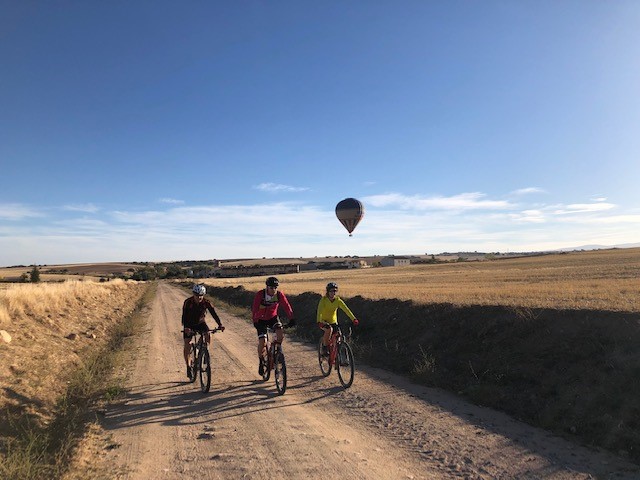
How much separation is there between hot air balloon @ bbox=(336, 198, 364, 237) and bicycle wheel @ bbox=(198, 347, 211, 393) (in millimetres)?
28148

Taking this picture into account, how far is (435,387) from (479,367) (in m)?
1.36

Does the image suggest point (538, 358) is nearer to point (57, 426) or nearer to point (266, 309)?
point (266, 309)

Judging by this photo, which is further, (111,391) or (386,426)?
(111,391)

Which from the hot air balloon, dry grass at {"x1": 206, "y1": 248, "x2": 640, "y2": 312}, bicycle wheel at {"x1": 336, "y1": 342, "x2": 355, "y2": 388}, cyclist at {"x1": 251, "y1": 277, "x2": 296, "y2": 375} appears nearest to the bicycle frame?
bicycle wheel at {"x1": 336, "y1": 342, "x2": 355, "y2": 388}

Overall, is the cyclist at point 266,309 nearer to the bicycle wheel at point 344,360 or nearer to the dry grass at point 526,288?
the bicycle wheel at point 344,360

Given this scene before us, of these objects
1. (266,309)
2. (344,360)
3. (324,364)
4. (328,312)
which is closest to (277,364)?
(266,309)

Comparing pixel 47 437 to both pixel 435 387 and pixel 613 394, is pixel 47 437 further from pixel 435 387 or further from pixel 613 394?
pixel 613 394

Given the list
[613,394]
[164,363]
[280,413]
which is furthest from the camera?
[164,363]

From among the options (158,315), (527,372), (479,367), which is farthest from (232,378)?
(158,315)

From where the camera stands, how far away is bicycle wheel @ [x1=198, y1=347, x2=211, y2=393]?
925cm

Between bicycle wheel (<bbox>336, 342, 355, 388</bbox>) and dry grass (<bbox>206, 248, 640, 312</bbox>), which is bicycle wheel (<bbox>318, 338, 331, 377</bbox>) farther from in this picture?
dry grass (<bbox>206, 248, 640, 312</bbox>)

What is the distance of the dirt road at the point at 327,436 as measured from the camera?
18.4 feet

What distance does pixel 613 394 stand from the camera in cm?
726

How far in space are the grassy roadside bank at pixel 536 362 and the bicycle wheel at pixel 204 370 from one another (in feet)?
15.6
